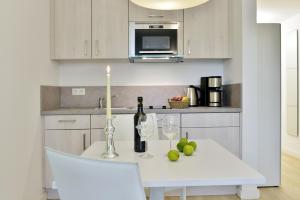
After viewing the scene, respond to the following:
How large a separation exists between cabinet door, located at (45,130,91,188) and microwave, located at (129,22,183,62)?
102cm

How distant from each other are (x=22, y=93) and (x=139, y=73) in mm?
1560

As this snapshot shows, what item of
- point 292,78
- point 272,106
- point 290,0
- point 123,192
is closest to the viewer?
point 123,192

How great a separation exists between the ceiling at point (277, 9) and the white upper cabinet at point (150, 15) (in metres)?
1.95

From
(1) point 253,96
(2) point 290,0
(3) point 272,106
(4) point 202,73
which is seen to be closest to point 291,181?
(3) point 272,106

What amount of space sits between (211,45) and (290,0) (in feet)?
6.87

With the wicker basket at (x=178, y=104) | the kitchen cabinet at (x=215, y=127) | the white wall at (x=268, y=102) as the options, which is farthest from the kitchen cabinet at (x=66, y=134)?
the white wall at (x=268, y=102)

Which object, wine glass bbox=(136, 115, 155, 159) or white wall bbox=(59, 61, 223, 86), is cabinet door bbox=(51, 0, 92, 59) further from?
wine glass bbox=(136, 115, 155, 159)

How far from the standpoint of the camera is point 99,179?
2.57 feet

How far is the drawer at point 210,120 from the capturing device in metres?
3.11

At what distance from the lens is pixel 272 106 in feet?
10.8

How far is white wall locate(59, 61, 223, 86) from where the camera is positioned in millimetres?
3686

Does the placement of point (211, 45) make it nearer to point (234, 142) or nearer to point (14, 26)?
point (234, 142)

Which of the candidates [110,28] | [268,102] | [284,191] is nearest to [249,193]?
[284,191]

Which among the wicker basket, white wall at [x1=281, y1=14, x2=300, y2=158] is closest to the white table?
the wicker basket
